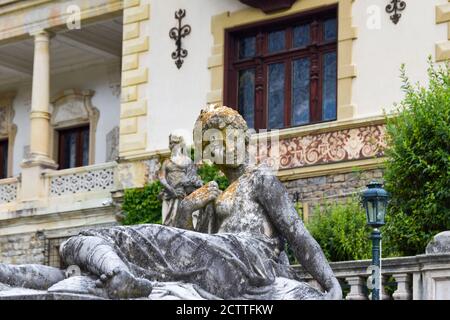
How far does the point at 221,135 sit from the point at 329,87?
571 inches

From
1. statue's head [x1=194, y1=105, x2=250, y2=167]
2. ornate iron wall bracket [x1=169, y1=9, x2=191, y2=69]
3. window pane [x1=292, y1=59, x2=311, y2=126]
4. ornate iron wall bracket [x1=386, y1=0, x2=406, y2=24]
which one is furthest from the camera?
ornate iron wall bracket [x1=169, y1=9, x2=191, y2=69]

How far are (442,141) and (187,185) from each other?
4.33 meters

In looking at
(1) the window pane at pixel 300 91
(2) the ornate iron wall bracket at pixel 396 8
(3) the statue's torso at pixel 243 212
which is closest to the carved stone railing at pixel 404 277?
(3) the statue's torso at pixel 243 212

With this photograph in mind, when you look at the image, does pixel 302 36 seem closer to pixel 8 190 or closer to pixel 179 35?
pixel 179 35

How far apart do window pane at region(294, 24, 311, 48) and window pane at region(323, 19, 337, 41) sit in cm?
32

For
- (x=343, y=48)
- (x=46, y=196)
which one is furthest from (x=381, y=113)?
(x=46, y=196)

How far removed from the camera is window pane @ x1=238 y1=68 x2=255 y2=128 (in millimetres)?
24312

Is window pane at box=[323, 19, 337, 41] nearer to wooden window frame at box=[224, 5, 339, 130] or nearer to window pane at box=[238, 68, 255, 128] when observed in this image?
wooden window frame at box=[224, 5, 339, 130]

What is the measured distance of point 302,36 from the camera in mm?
23859

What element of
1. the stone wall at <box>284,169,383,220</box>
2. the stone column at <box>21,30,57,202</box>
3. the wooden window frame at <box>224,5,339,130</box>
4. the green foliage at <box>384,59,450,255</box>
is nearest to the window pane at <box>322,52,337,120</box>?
the wooden window frame at <box>224,5,339,130</box>

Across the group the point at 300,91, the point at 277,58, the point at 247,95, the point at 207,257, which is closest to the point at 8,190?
the point at 247,95

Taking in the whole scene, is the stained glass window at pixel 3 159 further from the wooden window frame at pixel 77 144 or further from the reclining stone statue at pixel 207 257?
the reclining stone statue at pixel 207 257

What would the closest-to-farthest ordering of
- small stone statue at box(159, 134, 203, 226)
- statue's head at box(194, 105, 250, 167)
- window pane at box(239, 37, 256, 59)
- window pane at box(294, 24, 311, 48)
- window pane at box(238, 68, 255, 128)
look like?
statue's head at box(194, 105, 250, 167)
small stone statue at box(159, 134, 203, 226)
window pane at box(294, 24, 311, 48)
window pane at box(238, 68, 255, 128)
window pane at box(239, 37, 256, 59)

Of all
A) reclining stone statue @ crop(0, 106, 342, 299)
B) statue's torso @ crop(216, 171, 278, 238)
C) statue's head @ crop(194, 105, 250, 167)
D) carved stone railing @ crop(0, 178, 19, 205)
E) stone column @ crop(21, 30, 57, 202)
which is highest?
stone column @ crop(21, 30, 57, 202)
